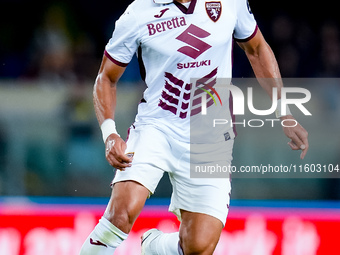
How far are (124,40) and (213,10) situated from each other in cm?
45

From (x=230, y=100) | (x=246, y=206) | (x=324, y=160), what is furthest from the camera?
(x=324, y=160)

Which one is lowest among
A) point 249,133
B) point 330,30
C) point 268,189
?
point 268,189

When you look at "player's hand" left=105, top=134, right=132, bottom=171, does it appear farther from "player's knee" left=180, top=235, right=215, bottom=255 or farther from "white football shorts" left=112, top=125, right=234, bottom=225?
"player's knee" left=180, top=235, right=215, bottom=255

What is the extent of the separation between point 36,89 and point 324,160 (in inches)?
91.0

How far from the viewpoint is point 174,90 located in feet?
11.1

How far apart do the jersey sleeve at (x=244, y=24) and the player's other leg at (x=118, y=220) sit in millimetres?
956

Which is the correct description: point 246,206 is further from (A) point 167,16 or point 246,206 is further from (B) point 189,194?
(A) point 167,16

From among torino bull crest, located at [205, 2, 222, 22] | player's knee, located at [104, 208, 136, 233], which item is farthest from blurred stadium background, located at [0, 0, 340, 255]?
torino bull crest, located at [205, 2, 222, 22]

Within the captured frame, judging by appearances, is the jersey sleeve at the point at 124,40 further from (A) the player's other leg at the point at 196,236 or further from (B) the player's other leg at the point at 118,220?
(A) the player's other leg at the point at 196,236

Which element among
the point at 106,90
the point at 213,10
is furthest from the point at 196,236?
the point at 213,10

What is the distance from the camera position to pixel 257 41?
3.64 meters

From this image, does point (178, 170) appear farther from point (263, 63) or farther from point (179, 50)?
point (263, 63)

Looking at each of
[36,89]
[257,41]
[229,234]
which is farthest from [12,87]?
[257,41]

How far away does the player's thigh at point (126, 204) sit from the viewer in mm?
3096
